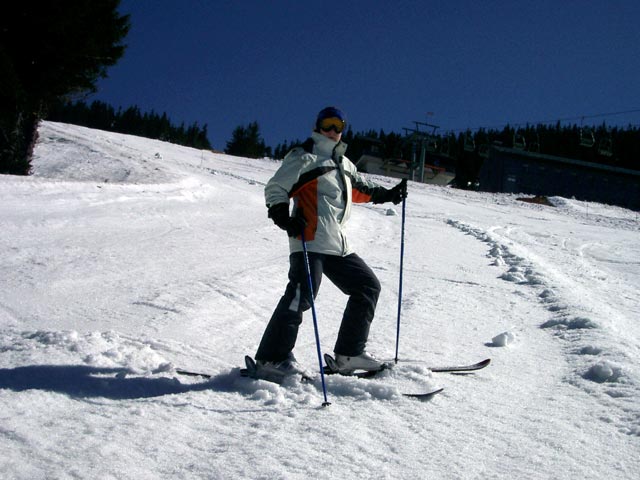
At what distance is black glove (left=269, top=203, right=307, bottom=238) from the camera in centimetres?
315

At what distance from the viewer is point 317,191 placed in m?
3.31

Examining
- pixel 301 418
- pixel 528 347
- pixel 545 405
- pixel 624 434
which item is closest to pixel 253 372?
pixel 301 418

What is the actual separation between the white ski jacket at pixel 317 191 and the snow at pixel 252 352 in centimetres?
84

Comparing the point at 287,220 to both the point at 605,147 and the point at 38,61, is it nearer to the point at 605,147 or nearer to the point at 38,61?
the point at 38,61

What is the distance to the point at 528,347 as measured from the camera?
4129mm

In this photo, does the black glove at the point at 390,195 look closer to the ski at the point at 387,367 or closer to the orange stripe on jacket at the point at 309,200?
the orange stripe on jacket at the point at 309,200

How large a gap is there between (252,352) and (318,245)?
3.28ft

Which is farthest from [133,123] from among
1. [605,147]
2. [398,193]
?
[398,193]

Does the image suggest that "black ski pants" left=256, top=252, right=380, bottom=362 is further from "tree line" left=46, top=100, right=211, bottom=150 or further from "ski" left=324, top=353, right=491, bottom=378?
"tree line" left=46, top=100, right=211, bottom=150

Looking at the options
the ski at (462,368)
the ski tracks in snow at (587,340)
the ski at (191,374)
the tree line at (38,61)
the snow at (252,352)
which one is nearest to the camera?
the snow at (252,352)

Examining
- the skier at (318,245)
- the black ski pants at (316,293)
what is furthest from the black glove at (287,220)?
the black ski pants at (316,293)

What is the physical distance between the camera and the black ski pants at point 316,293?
316cm

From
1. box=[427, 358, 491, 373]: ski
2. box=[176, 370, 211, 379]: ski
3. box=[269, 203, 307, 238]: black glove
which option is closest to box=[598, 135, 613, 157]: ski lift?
box=[427, 358, 491, 373]: ski

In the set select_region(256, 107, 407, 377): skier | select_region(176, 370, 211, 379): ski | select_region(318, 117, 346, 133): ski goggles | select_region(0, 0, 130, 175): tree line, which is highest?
select_region(0, 0, 130, 175): tree line
